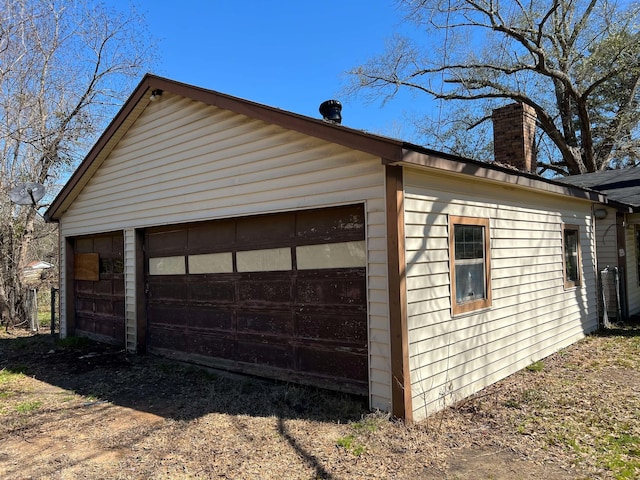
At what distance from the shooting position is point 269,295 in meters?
6.08

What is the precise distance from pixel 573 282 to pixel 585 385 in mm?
3317

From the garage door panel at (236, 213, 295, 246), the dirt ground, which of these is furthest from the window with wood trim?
the garage door panel at (236, 213, 295, 246)

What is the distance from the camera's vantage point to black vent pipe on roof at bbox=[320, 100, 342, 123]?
6.23 meters

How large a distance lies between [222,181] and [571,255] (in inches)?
264

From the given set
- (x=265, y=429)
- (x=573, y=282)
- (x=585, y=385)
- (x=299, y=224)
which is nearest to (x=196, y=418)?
(x=265, y=429)

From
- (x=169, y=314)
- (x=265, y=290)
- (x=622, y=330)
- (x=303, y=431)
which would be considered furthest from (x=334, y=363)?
(x=622, y=330)

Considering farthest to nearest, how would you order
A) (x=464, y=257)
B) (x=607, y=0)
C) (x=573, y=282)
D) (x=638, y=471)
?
(x=607, y=0), (x=573, y=282), (x=464, y=257), (x=638, y=471)

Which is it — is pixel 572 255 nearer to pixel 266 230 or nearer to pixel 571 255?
pixel 571 255

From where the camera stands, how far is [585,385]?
570cm

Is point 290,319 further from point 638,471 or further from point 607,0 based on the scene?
point 607,0

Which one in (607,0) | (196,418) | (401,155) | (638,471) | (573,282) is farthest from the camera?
(607,0)

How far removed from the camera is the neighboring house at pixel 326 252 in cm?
468

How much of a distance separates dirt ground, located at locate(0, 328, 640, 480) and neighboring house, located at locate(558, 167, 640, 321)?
13.9ft

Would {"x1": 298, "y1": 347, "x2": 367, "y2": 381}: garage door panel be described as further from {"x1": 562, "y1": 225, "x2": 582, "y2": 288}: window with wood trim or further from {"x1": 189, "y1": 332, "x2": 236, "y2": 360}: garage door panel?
{"x1": 562, "y1": 225, "x2": 582, "y2": 288}: window with wood trim
